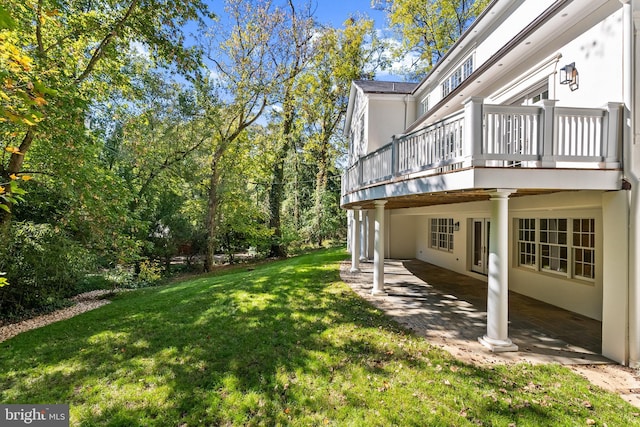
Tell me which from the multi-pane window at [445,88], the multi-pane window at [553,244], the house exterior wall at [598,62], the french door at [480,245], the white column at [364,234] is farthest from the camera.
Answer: the white column at [364,234]

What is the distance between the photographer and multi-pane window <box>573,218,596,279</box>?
6.71 metres

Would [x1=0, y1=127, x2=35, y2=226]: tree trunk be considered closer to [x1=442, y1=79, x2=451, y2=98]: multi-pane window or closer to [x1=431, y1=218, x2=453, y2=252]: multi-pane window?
[x1=442, y1=79, x2=451, y2=98]: multi-pane window

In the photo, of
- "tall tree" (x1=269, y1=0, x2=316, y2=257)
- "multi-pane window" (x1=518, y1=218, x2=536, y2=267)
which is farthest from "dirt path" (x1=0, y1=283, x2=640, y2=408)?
"tall tree" (x1=269, y1=0, x2=316, y2=257)

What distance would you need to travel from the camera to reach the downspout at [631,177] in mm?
4684

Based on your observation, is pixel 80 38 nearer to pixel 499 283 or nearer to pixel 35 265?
pixel 35 265

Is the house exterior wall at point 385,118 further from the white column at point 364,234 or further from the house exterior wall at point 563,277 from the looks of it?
the house exterior wall at point 563,277

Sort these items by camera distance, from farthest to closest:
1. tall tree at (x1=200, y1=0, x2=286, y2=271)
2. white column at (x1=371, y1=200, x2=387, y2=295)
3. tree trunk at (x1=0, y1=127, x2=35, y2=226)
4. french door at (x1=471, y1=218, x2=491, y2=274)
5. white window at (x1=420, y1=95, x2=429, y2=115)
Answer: tall tree at (x1=200, y1=0, x2=286, y2=271)
white window at (x1=420, y1=95, x2=429, y2=115)
french door at (x1=471, y1=218, x2=491, y2=274)
tree trunk at (x1=0, y1=127, x2=35, y2=226)
white column at (x1=371, y1=200, x2=387, y2=295)

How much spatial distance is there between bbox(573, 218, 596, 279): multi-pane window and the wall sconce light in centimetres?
292

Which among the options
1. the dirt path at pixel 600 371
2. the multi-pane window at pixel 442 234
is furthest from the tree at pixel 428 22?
the dirt path at pixel 600 371

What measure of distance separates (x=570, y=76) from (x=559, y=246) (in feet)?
13.0

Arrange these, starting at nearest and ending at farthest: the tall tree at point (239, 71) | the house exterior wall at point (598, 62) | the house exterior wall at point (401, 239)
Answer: the house exterior wall at point (598, 62) < the house exterior wall at point (401, 239) < the tall tree at point (239, 71)

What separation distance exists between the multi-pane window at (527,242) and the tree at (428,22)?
17.8 meters

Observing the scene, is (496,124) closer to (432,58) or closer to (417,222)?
(417,222)

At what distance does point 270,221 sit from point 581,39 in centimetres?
1977
